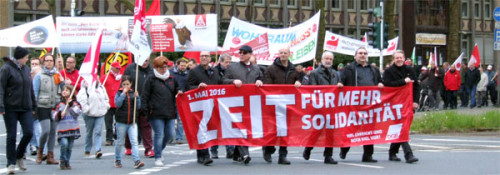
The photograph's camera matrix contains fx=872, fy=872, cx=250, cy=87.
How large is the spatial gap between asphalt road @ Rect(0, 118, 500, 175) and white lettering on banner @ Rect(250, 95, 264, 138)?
1.51 ft

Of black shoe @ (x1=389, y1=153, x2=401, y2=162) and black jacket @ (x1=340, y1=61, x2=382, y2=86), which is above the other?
black jacket @ (x1=340, y1=61, x2=382, y2=86)

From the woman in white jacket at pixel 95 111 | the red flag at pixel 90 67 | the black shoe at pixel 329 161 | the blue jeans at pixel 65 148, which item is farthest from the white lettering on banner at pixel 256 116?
the woman in white jacket at pixel 95 111

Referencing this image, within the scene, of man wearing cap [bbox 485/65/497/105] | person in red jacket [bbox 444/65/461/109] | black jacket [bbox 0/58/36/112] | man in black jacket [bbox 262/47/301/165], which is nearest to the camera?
black jacket [bbox 0/58/36/112]

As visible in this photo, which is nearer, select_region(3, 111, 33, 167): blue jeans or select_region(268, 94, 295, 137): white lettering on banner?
select_region(3, 111, 33, 167): blue jeans

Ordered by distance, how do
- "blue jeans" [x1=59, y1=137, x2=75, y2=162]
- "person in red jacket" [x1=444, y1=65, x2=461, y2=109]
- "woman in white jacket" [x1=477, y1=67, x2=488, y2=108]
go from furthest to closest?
1. "woman in white jacket" [x1=477, y1=67, x2=488, y2=108]
2. "person in red jacket" [x1=444, y1=65, x2=461, y2=109]
3. "blue jeans" [x1=59, y1=137, x2=75, y2=162]

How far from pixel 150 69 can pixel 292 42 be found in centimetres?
771

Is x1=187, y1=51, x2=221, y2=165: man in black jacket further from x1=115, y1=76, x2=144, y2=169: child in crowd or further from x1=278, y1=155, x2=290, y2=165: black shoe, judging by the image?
x1=278, y1=155, x2=290, y2=165: black shoe

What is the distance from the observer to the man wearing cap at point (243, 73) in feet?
43.1

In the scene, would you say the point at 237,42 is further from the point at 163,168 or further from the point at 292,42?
the point at 163,168

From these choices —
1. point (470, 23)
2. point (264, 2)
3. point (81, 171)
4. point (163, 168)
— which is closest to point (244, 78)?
point (163, 168)

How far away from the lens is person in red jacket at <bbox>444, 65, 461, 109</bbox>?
32.6m

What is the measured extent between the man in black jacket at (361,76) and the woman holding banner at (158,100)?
2.61m

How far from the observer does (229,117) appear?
1334cm

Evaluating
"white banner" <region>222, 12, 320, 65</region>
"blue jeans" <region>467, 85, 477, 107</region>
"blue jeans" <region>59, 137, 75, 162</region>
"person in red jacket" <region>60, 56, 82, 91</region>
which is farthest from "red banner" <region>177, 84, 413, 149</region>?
"blue jeans" <region>467, 85, 477, 107</region>
